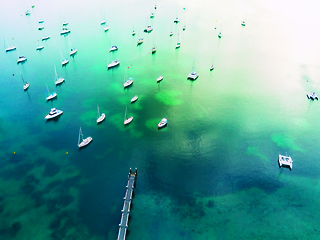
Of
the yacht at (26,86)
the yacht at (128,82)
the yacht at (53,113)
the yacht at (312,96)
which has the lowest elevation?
the yacht at (312,96)

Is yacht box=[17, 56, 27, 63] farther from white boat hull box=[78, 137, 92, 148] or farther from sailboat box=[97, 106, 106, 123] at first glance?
white boat hull box=[78, 137, 92, 148]

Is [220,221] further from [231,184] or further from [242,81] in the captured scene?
[242,81]

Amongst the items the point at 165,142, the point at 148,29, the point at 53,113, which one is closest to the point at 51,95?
the point at 53,113

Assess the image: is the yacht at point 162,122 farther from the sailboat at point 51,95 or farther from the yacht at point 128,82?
the sailboat at point 51,95

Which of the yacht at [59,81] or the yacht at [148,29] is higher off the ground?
the yacht at [148,29]

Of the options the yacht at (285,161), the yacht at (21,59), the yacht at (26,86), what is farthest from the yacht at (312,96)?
the yacht at (21,59)

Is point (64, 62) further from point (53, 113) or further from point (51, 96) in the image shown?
point (53, 113)
